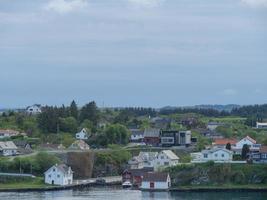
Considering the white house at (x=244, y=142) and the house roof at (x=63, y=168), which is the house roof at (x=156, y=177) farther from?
the white house at (x=244, y=142)

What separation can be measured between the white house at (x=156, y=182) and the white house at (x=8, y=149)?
11.0m

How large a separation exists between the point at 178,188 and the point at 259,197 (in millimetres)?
4787

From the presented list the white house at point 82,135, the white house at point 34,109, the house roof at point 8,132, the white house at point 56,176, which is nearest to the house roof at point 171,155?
the white house at point 56,176

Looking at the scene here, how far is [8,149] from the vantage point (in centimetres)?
4497

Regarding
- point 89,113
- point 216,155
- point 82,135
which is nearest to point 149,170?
point 216,155

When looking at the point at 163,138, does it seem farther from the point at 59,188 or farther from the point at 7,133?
the point at 59,188

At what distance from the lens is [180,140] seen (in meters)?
48.8

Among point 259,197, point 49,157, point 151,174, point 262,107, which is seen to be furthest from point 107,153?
point 262,107

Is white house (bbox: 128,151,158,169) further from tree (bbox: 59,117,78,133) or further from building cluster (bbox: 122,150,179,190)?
tree (bbox: 59,117,78,133)

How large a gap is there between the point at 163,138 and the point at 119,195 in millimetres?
16949

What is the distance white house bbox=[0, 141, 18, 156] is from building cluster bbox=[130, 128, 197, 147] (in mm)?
9646

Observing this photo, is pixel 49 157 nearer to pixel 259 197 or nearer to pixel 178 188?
pixel 178 188

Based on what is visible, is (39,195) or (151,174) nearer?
(39,195)

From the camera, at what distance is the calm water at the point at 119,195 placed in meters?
31.6
